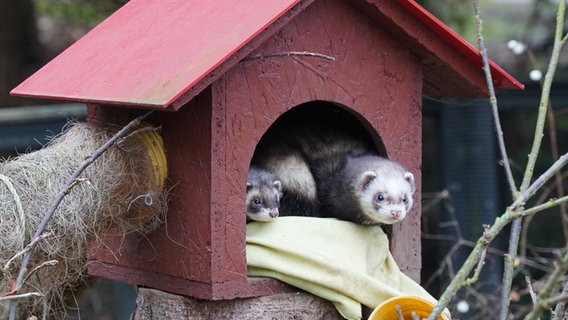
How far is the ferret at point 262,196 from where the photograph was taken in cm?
342

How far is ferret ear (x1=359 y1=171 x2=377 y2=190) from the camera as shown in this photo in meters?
3.63

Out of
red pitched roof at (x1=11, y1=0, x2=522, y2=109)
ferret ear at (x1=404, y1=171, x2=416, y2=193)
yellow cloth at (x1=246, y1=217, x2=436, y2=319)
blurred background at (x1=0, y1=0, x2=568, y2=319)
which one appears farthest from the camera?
blurred background at (x1=0, y1=0, x2=568, y2=319)

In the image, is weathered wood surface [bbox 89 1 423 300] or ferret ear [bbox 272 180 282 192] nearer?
weathered wood surface [bbox 89 1 423 300]

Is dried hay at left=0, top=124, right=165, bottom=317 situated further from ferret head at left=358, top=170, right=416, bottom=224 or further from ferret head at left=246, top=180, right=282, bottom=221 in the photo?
ferret head at left=358, top=170, right=416, bottom=224

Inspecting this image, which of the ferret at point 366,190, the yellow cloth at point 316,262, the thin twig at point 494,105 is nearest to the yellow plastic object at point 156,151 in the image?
the yellow cloth at point 316,262

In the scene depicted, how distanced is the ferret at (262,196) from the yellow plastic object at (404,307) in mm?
546

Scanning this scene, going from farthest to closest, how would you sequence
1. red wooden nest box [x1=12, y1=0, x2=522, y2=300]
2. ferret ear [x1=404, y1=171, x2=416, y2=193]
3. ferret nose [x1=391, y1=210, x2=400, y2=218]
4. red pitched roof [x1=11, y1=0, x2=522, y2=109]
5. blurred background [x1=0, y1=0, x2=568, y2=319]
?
blurred background [x1=0, y1=0, x2=568, y2=319]
ferret ear [x1=404, y1=171, x2=416, y2=193]
ferret nose [x1=391, y1=210, x2=400, y2=218]
red wooden nest box [x1=12, y1=0, x2=522, y2=300]
red pitched roof [x1=11, y1=0, x2=522, y2=109]

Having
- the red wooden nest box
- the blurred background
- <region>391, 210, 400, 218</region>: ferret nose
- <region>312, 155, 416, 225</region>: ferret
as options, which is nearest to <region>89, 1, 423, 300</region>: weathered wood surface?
the red wooden nest box

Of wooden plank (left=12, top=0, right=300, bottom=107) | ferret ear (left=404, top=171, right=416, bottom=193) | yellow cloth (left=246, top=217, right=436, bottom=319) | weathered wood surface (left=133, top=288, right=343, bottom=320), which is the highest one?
wooden plank (left=12, top=0, right=300, bottom=107)

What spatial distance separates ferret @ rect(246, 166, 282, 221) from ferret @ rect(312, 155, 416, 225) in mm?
266

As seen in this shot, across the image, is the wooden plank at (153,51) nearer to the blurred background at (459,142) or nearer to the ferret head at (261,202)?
the ferret head at (261,202)

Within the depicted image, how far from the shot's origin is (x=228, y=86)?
3207mm

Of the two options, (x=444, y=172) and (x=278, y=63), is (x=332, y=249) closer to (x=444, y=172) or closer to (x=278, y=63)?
(x=278, y=63)

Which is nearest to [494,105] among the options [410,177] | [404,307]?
[410,177]
